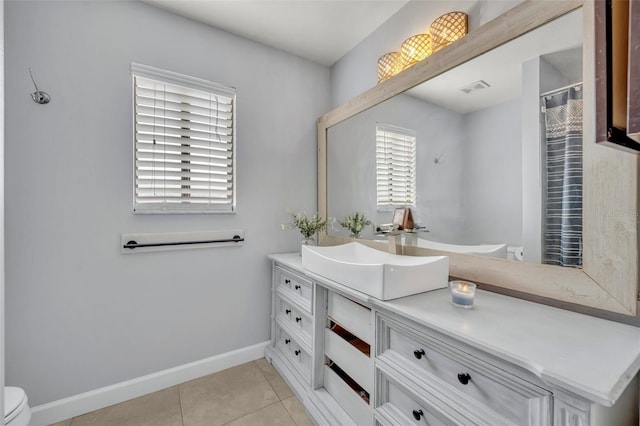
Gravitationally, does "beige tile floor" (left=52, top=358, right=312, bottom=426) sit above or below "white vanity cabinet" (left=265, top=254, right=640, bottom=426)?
below

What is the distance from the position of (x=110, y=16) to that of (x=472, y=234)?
2394mm

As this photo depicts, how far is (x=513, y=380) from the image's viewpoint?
0.71m

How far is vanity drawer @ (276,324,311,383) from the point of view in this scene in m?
1.67

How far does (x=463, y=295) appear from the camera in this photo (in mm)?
981

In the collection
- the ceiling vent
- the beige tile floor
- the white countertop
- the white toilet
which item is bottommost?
the beige tile floor

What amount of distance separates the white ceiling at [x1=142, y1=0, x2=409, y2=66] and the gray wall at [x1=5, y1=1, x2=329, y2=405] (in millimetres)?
98

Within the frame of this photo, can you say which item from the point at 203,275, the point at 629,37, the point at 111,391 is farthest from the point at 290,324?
the point at 629,37

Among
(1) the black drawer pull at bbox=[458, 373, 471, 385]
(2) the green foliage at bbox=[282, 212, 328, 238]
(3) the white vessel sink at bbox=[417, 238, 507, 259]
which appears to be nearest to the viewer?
(1) the black drawer pull at bbox=[458, 373, 471, 385]

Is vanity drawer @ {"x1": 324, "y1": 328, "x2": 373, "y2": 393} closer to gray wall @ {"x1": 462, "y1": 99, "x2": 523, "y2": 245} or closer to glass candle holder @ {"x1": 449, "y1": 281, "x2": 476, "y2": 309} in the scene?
glass candle holder @ {"x1": 449, "y1": 281, "x2": 476, "y2": 309}

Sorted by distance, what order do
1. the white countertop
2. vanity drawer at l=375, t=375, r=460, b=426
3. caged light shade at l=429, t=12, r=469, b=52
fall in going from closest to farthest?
the white countertop
vanity drawer at l=375, t=375, r=460, b=426
caged light shade at l=429, t=12, r=469, b=52

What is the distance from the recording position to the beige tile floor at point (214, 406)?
1500 millimetres

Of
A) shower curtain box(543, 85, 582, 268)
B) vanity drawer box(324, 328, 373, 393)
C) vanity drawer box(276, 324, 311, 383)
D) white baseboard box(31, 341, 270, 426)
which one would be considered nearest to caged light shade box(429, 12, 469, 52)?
shower curtain box(543, 85, 582, 268)

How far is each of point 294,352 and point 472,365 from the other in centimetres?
133

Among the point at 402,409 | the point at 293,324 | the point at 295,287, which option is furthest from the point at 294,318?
the point at 402,409
